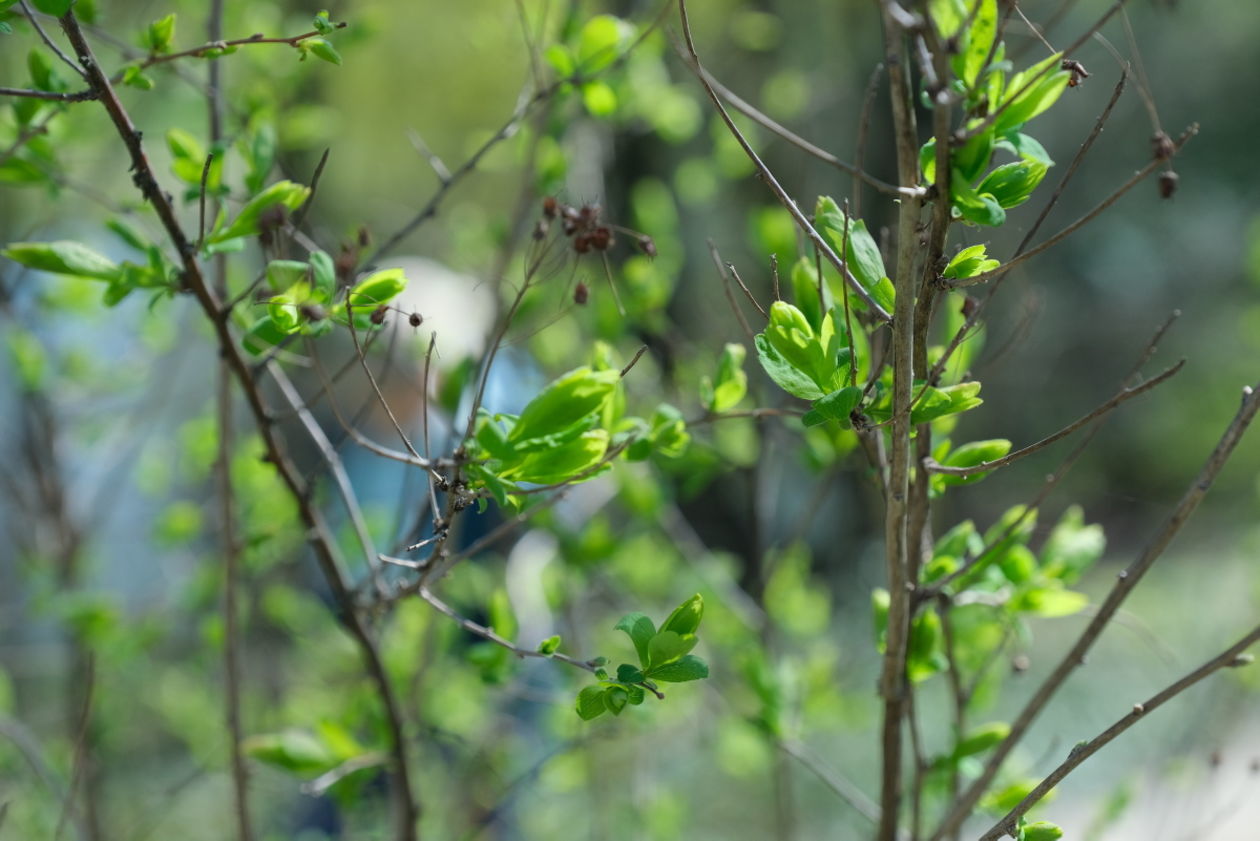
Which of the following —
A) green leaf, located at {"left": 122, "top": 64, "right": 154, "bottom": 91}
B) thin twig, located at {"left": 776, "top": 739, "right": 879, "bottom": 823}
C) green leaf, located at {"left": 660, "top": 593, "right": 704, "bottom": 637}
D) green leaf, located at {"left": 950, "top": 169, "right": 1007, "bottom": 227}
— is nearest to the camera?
green leaf, located at {"left": 950, "top": 169, "right": 1007, "bottom": 227}

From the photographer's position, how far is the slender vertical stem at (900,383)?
2.04 feet

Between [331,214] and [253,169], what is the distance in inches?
185

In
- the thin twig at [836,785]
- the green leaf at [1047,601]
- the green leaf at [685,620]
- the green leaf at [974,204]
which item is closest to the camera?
the green leaf at [974,204]

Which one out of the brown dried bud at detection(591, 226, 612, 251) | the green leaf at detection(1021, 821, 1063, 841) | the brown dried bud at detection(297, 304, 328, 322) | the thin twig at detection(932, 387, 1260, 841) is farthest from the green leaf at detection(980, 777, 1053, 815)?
the brown dried bud at detection(297, 304, 328, 322)

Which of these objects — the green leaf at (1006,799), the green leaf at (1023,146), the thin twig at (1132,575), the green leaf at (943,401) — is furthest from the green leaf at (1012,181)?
the green leaf at (1006,799)

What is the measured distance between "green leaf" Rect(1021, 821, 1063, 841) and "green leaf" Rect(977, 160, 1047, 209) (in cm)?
42

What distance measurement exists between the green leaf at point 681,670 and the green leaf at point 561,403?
184 millimetres

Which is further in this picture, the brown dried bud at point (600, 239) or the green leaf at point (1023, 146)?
the brown dried bud at point (600, 239)

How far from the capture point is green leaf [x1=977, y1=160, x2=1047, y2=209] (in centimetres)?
68

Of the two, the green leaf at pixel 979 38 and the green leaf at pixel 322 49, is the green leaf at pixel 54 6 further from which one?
the green leaf at pixel 979 38

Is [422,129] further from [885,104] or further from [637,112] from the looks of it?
[637,112]

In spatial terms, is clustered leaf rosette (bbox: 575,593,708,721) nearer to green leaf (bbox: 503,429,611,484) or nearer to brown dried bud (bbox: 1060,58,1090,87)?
green leaf (bbox: 503,429,611,484)

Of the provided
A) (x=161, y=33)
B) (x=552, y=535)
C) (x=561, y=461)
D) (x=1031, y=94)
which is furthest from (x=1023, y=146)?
(x=552, y=535)

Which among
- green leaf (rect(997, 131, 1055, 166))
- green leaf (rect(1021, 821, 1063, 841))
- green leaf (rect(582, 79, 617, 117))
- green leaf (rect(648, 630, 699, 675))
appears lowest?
green leaf (rect(1021, 821, 1063, 841))
